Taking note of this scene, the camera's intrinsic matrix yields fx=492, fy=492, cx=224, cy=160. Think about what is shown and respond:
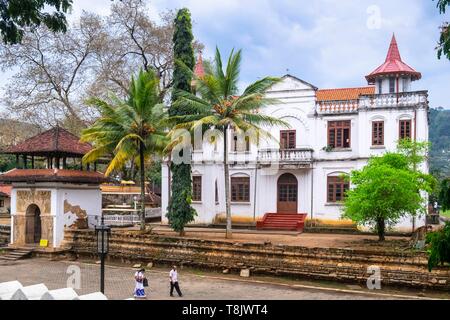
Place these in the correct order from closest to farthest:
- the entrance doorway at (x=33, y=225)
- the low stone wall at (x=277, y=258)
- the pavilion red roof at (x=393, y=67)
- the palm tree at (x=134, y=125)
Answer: the low stone wall at (x=277, y=258), the palm tree at (x=134, y=125), the entrance doorway at (x=33, y=225), the pavilion red roof at (x=393, y=67)

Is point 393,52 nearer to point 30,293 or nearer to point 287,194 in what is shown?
point 287,194

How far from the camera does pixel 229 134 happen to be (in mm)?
29250

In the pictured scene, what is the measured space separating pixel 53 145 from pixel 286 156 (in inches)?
490

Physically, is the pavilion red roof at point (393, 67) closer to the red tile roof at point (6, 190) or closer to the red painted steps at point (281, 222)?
the red painted steps at point (281, 222)

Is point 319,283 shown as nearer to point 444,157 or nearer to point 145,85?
point 145,85

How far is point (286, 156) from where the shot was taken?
27500 millimetres

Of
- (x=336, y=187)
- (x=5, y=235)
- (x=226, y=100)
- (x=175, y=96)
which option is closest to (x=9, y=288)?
(x=226, y=100)

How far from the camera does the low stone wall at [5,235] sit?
28.1 meters

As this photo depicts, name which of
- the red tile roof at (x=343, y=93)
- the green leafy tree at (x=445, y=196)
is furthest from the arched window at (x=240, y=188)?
the green leafy tree at (x=445, y=196)

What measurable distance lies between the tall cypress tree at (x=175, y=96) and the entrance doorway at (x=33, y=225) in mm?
8277

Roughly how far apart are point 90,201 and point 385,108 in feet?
54.2
